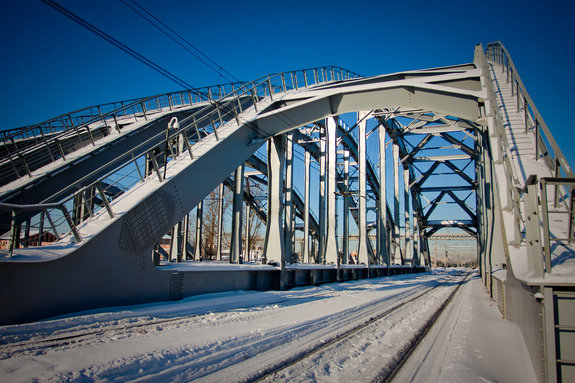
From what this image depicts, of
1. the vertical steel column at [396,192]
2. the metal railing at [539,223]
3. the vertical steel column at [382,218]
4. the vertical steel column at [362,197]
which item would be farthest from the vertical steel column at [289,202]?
the vertical steel column at [396,192]

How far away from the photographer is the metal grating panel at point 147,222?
8.75 m

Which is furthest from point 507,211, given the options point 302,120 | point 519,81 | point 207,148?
point 302,120

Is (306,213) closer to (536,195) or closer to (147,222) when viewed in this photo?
(147,222)

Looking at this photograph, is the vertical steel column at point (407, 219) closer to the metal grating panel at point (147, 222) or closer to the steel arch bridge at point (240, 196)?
the steel arch bridge at point (240, 196)

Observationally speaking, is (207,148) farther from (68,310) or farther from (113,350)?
(113,350)

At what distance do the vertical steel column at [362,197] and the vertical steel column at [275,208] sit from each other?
38.8 feet

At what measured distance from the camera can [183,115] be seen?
20.5 meters

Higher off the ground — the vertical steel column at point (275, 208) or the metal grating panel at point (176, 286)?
the vertical steel column at point (275, 208)

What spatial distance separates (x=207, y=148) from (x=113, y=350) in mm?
8207

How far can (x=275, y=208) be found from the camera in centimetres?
1656

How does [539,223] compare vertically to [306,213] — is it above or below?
below

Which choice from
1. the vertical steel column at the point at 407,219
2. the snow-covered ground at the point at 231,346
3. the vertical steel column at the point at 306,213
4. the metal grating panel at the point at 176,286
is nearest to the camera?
the snow-covered ground at the point at 231,346

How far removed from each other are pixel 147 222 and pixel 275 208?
785cm

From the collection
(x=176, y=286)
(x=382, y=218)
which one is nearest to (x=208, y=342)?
(x=176, y=286)
